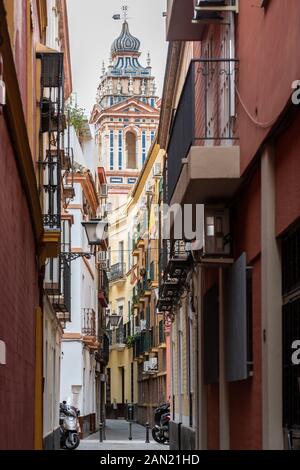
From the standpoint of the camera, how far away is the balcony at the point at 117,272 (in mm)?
76438

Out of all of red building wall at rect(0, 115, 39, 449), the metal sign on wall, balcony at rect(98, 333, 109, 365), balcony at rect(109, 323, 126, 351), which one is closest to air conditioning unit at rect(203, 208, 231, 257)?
red building wall at rect(0, 115, 39, 449)

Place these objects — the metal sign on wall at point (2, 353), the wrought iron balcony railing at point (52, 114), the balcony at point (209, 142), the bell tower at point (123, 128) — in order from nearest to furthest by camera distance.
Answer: the metal sign on wall at point (2, 353), the balcony at point (209, 142), the wrought iron balcony railing at point (52, 114), the bell tower at point (123, 128)

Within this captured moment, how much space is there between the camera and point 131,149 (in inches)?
3858

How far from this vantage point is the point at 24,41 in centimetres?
1537

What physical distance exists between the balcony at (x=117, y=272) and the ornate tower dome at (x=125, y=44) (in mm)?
29662

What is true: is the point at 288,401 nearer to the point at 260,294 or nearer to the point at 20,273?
the point at 260,294

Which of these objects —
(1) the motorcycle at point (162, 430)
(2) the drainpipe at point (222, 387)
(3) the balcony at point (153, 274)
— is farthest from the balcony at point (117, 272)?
Answer: (2) the drainpipe at point (222, 387)

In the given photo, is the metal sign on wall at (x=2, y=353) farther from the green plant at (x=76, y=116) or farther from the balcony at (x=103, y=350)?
the balcony at (x=103, y=350)

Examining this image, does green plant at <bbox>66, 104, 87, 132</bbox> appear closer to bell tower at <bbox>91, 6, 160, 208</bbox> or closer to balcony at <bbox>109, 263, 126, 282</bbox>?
balcony at <bbox>109, 263, 126, 282</bbox>

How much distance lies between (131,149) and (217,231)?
84.5 metres

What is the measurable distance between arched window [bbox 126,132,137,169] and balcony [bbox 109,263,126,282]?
1990cm

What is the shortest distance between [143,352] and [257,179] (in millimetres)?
47824

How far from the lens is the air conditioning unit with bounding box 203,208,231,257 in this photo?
13703 millimetres
